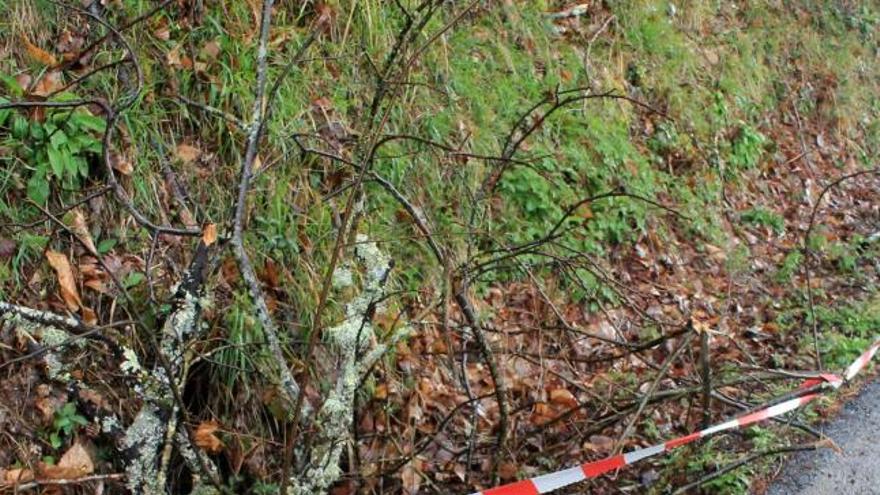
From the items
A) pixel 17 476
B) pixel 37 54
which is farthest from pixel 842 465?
pixel 37 54

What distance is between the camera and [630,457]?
367cm

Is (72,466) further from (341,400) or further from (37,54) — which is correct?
(37,54)

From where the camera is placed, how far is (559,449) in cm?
413

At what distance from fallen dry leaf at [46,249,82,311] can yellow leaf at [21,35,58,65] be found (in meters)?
0.94

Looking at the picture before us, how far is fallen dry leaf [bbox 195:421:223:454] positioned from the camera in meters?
3.44

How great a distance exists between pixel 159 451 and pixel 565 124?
164 inches

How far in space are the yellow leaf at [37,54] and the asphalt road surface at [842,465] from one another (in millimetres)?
3597

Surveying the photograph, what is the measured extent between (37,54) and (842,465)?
395cm

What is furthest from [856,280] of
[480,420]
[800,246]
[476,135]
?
[480,420]

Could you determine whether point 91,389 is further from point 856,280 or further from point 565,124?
point 856,280

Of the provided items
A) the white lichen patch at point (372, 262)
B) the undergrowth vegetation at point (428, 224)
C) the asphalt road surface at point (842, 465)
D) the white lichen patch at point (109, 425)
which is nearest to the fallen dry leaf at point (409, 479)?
the undergrowth vegetation at point (428, 224)

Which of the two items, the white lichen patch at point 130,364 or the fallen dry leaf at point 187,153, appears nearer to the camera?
the white lichen patch at point 130,364

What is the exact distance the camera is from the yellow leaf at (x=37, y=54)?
4.01 metres

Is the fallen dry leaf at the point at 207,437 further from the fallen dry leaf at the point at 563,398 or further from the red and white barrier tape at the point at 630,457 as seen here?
the fallen dry leaf at the point at 563,398
